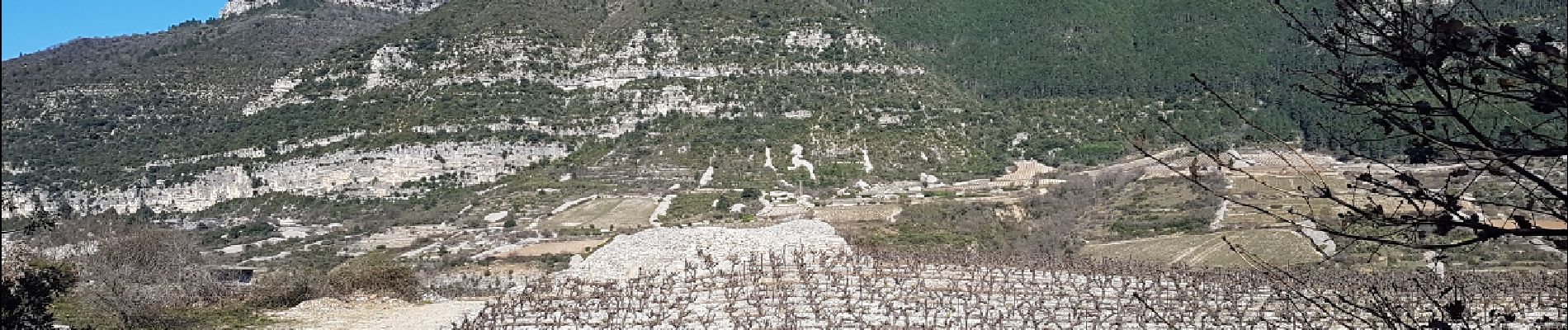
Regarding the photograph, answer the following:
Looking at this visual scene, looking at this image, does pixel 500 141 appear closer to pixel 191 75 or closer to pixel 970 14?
pixel 191 75

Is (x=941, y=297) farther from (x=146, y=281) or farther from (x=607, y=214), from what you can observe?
(x=607, y=214)

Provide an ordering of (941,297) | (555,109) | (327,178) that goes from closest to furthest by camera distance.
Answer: (941,297), (327,178), (555,109)

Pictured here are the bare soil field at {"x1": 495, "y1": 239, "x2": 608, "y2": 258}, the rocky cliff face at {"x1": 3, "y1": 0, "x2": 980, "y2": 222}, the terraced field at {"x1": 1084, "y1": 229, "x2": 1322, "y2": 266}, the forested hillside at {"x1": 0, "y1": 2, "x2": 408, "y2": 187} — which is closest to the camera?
the terraced field at {"x1": 1084, "y1": 229, "x2": 1322, "y2": 266}

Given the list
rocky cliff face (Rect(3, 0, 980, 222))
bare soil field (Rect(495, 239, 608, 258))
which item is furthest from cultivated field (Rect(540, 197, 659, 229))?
rocky cliff face (Rect(3, 0, 980, 222))

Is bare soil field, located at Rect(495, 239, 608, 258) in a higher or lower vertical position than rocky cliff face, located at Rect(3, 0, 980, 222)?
lower

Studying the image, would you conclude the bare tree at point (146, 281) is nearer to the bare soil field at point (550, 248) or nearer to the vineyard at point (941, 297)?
the vineyard at point (941, 297)

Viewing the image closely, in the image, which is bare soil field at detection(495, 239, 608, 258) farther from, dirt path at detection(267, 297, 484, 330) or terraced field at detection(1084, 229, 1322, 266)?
dirt path at detection(267, 297, 484, 330)

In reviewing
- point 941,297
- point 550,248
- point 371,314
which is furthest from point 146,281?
point 550,248

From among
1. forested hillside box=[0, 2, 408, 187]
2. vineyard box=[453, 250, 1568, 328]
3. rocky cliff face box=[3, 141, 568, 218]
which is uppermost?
forested hillside box=[0, 2, 408, 187]

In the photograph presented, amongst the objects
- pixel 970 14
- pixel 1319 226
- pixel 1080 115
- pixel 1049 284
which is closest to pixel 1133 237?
pixel 1049 284
